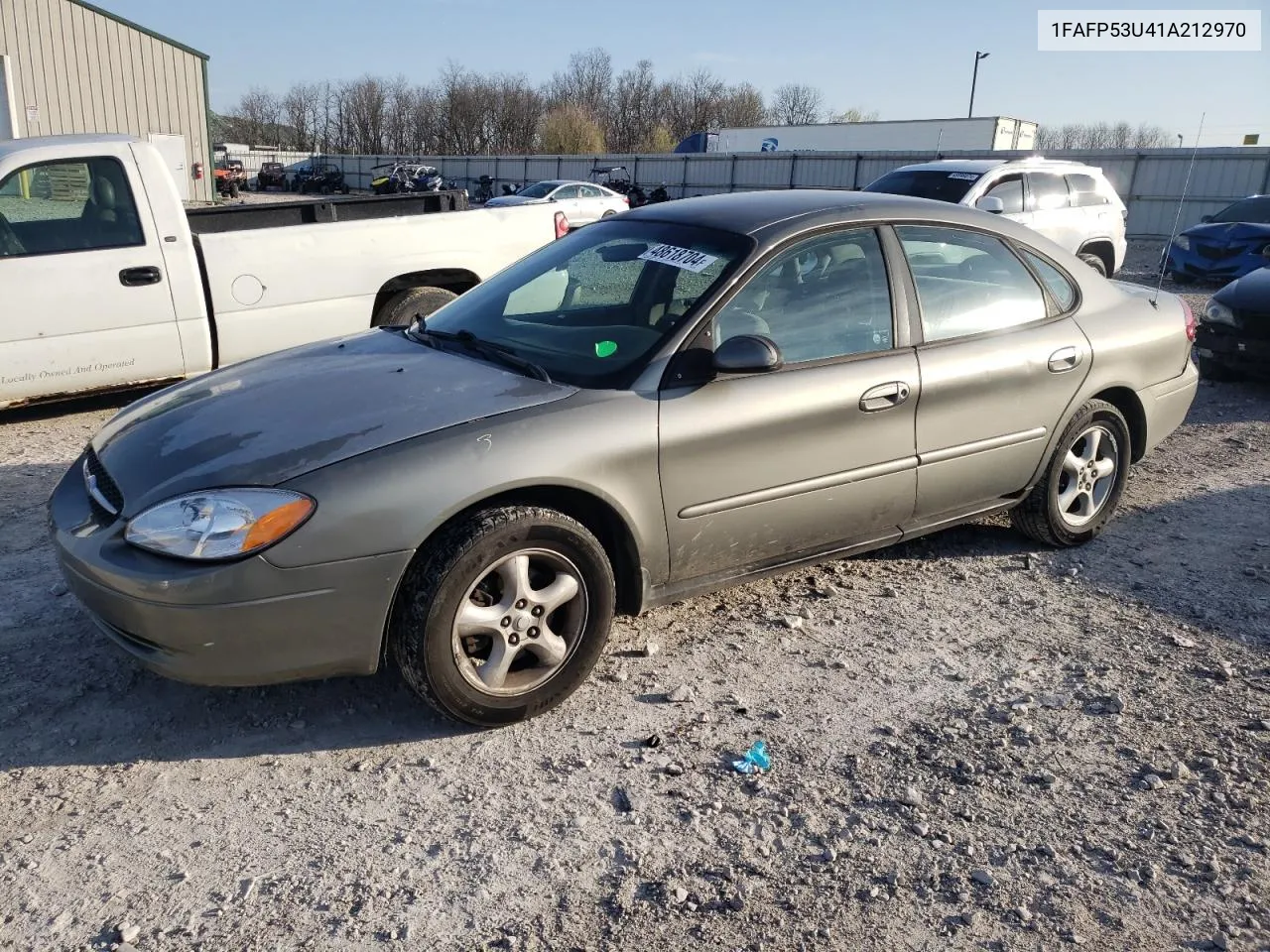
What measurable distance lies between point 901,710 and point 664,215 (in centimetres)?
222

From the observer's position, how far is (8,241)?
611cm

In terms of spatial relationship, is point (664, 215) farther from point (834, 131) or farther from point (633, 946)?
point (834, 131)

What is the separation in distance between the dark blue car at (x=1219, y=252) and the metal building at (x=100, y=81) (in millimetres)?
21156

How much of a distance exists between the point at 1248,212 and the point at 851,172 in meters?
17.6

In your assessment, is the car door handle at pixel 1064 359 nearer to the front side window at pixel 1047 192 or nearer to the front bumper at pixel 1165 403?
the front bumper at pixel 1165 403

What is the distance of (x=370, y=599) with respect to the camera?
9.90 feet

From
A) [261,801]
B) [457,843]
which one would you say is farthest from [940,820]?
[261,801]

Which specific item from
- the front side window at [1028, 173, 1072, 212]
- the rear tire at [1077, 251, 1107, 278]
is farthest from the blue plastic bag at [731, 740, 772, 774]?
the rear tire at [1077, 251, 1107, 278]

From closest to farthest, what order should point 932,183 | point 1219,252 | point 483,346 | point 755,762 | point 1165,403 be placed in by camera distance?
point 755,762 < point 483,346 < point 1165,403 < point 932,183 < point 1219,252

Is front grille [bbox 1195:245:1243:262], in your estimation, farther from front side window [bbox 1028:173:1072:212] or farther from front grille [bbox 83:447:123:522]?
front grille [bbox 83:447:123:522]

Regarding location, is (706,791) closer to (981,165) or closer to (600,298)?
(600,298)

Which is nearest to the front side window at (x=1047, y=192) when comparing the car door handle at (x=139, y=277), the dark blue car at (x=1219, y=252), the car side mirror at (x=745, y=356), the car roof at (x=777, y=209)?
the dark blue car at (x=1219, y=252)

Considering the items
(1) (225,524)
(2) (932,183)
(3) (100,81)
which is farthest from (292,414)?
(3) (100,81)

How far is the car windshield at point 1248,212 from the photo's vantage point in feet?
54.9
